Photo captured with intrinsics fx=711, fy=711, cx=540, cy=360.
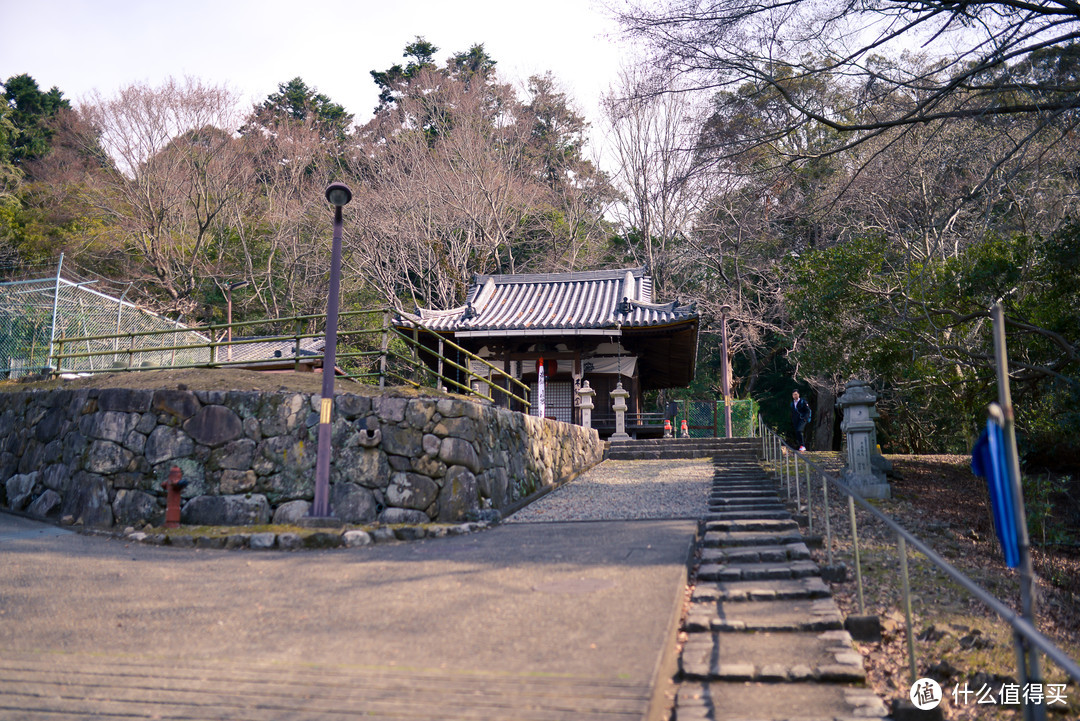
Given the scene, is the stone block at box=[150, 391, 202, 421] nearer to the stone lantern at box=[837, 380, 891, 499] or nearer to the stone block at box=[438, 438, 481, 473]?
the stone block at box=[438, 438, 481, 473]

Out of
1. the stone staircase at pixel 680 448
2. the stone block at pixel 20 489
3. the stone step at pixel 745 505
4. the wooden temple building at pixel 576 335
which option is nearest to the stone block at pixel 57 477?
the stone block at pixel 20 489

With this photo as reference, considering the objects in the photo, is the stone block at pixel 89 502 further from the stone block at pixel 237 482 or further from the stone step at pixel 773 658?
the stone step at pixel 773 658

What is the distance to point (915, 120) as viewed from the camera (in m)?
8.35

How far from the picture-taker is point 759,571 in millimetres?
5844

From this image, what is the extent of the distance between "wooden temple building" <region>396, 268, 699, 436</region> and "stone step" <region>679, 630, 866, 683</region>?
14.7 meters

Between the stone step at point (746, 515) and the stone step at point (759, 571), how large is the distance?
1853 millimetres

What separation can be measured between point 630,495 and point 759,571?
5496mm

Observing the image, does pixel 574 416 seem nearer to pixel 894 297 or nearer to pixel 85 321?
pixel 894 297

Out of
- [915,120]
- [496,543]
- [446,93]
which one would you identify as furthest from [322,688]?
[446,93]

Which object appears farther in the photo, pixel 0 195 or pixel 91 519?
pixel 0 195

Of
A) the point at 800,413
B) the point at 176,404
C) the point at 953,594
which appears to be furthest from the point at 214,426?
the point at 800,413

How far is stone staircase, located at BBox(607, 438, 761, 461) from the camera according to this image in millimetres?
16641

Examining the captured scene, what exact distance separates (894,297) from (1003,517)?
10.7m

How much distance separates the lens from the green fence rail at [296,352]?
34.3ft
